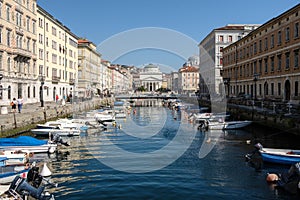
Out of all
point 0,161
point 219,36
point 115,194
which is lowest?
point 115,194

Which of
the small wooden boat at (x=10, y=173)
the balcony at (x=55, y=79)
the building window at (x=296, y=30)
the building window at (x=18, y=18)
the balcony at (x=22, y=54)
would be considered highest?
the building window at (x=18, y=18)

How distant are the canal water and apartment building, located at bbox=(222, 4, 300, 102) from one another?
13732 millimetres

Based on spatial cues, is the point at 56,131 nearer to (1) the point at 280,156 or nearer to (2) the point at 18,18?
(1) the point at 280,156

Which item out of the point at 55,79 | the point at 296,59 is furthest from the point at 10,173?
the point at 55,79

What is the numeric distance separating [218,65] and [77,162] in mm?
71044

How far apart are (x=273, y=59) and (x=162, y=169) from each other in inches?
1291

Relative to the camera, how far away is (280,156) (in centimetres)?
1683

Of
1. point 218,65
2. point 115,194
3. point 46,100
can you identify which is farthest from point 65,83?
point 115,194

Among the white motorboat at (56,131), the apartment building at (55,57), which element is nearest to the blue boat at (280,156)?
the white motorboat at (56,131)

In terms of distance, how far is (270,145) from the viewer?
22797 millimetres

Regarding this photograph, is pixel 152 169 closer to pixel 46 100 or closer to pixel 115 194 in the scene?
pixel 115 194

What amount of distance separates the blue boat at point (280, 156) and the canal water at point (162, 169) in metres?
0.41

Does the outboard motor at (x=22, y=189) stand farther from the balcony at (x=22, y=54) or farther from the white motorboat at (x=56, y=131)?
the balcony at (x=22, y=54)

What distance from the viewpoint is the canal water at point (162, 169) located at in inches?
505
